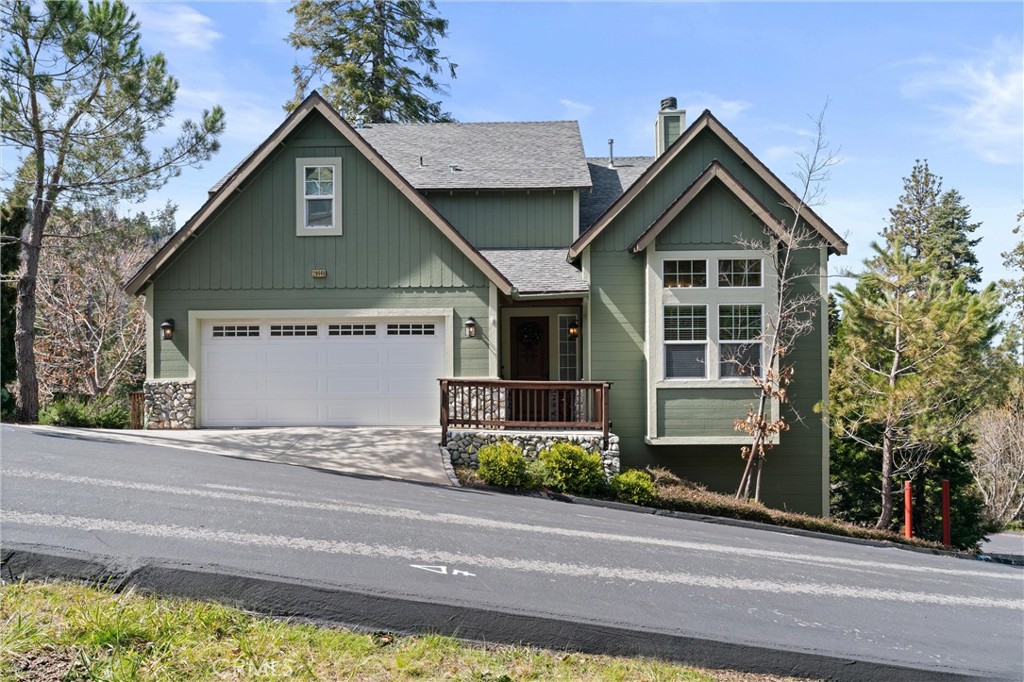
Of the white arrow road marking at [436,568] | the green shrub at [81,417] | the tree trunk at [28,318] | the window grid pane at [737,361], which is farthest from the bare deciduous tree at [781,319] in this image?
the tree trunk at [28,318]

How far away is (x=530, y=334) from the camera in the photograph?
16.2 meters

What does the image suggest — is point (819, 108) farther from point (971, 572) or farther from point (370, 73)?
point (370, 73)

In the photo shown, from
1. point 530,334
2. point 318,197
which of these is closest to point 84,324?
point 318,197

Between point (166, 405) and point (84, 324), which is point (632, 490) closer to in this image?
point (166, 405)

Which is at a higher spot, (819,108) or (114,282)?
(819,108)

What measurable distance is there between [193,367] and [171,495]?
24.7ft

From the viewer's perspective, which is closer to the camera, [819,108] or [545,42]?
[545,42]

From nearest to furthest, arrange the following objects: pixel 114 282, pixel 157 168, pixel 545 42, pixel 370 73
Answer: pixel 545 42
pixel 157 168
pixel 114 282
pixel 370 73

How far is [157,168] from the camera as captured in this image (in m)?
16.6

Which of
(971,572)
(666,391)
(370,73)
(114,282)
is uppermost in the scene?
(370,73)

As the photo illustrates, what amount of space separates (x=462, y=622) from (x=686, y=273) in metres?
10.4

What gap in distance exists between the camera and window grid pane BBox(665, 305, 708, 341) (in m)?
13.5

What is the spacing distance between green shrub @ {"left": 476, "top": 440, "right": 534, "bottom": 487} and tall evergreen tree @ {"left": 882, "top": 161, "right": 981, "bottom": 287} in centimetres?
3769

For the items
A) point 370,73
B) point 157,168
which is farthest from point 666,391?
point 370,73
